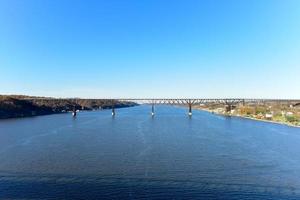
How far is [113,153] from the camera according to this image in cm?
3591

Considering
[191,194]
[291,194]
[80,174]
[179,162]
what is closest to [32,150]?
[80,174]

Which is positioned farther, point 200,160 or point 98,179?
point 200,160

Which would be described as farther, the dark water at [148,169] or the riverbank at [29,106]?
the riverbank at [29,106]

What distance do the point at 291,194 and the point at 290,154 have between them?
51.6 ft

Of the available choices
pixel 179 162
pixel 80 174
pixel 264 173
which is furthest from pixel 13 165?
pixel 264 173

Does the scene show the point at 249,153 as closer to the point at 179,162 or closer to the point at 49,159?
the point at 179,162

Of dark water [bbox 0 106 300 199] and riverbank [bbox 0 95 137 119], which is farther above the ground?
riverbank [bbox 0 95 137 119]

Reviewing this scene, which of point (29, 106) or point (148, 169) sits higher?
point (29, 106)

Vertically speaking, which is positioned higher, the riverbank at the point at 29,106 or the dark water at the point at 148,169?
the riverbank at the point at 29,106

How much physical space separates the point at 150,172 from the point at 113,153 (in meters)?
9.28

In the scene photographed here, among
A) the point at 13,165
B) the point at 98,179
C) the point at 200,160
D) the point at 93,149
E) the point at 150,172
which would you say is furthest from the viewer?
the point at 93,149

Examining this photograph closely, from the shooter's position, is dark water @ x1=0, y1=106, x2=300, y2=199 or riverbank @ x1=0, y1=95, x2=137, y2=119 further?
riverbank @ x1=0, y1=95, x2=137, y2=119

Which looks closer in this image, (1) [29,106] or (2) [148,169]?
(2) [148,169]

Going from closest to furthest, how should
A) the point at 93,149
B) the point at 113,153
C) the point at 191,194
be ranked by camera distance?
1. the point at 191,194
2. the point at 113,153
3. the point at 93,149
